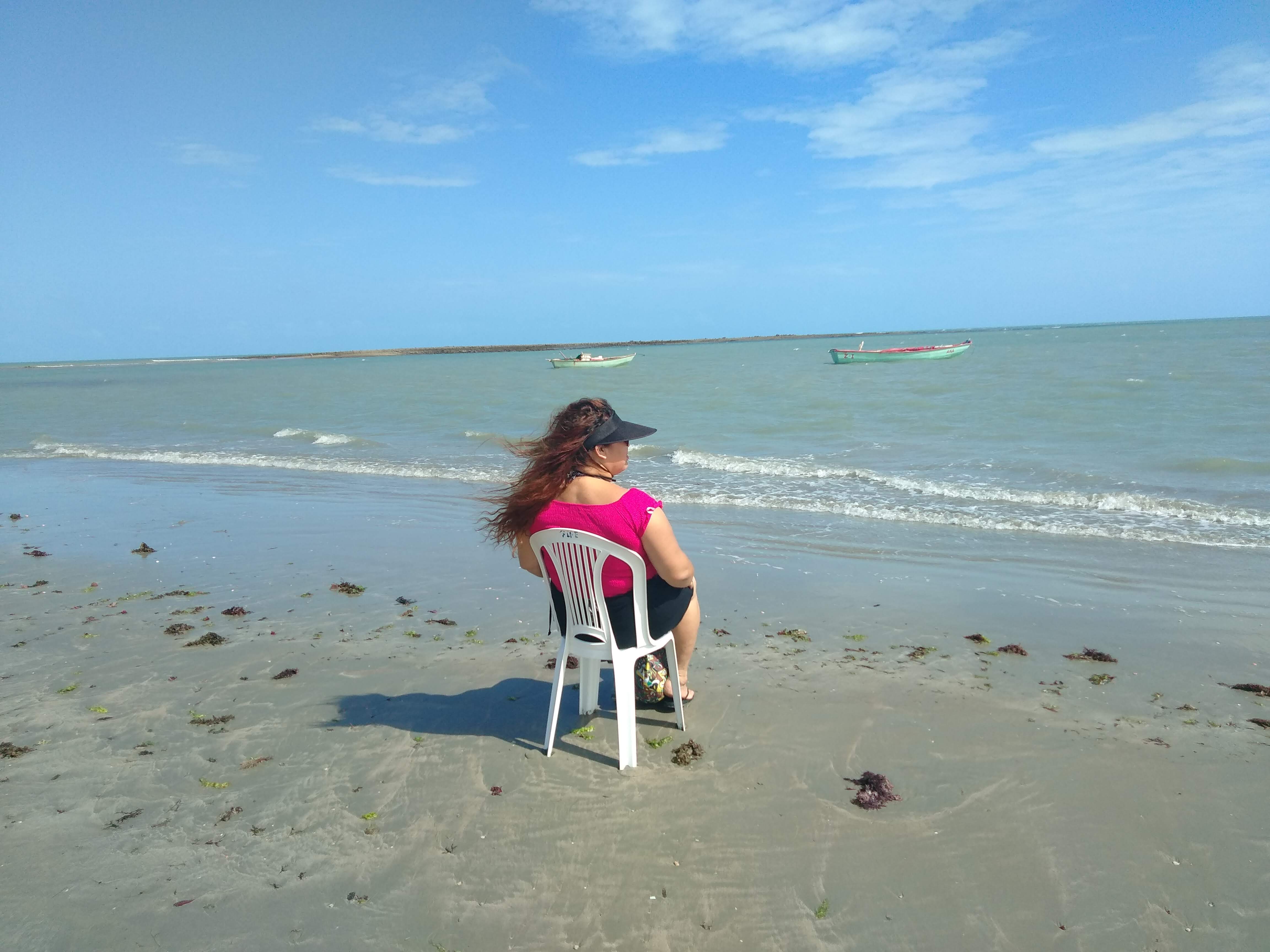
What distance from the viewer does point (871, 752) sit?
Answer: 12.5ft

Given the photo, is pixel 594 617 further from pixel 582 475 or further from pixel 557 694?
pixel 582 475

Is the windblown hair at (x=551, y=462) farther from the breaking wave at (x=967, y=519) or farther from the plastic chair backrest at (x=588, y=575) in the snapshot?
the breaking wave at (x=967, y=519)

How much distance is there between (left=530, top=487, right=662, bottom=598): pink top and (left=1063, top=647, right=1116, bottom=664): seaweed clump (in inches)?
121

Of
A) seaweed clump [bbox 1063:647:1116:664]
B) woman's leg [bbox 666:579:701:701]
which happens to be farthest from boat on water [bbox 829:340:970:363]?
woman's leg [bbox 666:579:701:701]

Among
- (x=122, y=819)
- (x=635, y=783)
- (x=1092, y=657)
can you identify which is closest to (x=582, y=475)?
(x=635, y=783)

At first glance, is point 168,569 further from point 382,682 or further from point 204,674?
point 382,682

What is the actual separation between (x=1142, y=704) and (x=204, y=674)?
532 centimetres

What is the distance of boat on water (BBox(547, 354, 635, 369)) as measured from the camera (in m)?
61.4

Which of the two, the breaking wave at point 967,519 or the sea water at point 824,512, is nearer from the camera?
the sea water at point 824,512

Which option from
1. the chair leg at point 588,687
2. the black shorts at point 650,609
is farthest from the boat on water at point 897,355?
the black shorts at point 650,609

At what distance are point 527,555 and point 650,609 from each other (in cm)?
64

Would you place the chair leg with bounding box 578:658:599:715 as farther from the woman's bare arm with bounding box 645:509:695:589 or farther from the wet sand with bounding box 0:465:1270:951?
the woman's bare arm with bounding box 645:509:695:589

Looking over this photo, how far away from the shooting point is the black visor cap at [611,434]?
3.61 m

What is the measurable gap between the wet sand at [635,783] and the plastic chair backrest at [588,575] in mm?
647
